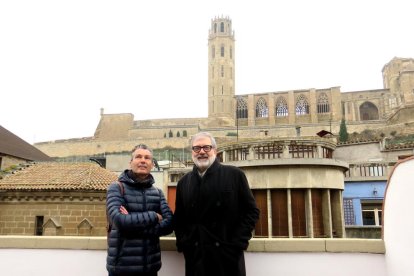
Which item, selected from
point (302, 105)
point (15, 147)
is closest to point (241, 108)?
point (302, 105)

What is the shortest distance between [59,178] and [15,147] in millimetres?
12926

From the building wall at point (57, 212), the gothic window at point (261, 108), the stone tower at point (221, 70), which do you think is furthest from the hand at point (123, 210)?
the stone tower at point (221, 70)

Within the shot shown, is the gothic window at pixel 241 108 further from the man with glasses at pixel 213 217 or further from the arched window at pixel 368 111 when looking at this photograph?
the man with glasses at pixel 213 217

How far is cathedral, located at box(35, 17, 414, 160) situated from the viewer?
5975 cm

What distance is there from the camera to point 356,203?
57.2 ft

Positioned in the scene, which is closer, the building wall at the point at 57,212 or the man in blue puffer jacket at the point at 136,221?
the man in blue puffer jacket at the point at 136,221

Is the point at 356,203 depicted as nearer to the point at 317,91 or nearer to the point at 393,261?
the point at 393,261

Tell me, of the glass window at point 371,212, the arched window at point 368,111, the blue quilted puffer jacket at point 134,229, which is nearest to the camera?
the blue quilted puffer jacket at point 134,229

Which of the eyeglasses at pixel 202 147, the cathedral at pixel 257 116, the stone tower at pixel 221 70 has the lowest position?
the eyeglasses at pixel 202 147

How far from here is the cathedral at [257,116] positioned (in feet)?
196

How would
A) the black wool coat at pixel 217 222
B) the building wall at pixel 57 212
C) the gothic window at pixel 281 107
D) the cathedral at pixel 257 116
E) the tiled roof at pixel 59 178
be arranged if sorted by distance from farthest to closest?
the gothic window at pixel 281 107, the cathedral at pixel 257 116, the tiled roof at pixel 59 178, the building wall at pixel 57 212, the black wool coat at pixel 217 222

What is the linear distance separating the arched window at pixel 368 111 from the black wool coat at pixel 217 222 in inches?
2669

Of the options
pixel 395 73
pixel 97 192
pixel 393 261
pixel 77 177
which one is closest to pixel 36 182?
pixel 77 177

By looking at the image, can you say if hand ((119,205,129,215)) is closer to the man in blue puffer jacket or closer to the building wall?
the man in blue puffer jacket
